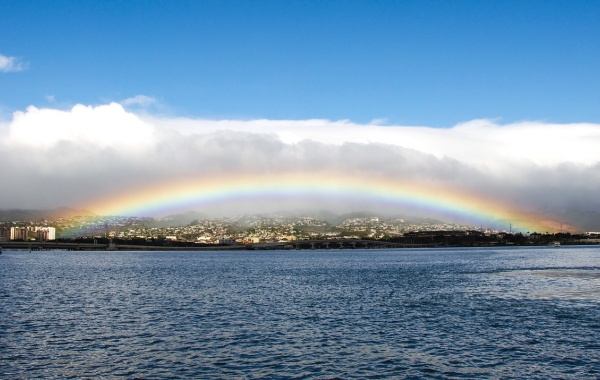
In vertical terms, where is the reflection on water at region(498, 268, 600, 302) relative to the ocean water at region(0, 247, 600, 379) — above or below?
above

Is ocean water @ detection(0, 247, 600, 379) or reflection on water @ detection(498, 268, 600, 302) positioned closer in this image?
ocean water @ detection(0, 247, 600, 379)

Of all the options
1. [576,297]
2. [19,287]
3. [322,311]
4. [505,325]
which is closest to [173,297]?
[322,311]

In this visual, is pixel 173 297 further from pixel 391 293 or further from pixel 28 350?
pixel 28 350

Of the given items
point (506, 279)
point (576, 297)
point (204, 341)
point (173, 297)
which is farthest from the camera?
point (506, 279)

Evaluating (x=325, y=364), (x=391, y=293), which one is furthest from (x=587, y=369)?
(x=391, y=293)

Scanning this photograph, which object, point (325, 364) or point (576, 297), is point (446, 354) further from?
point (576, 297)

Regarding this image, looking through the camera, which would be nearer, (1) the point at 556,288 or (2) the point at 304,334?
(2) the point at 304,334

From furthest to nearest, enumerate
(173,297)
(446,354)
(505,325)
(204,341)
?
1. (173,297)
2. (505,325)
3. (204,341)
4. (446,354)

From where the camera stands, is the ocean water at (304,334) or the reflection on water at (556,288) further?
the reflection on water at (556,288)

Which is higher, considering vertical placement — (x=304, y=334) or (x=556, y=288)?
(x=556, y=288)

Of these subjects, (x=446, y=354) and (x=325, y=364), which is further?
(x=446, y=354)

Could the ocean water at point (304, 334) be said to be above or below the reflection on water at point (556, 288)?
below
